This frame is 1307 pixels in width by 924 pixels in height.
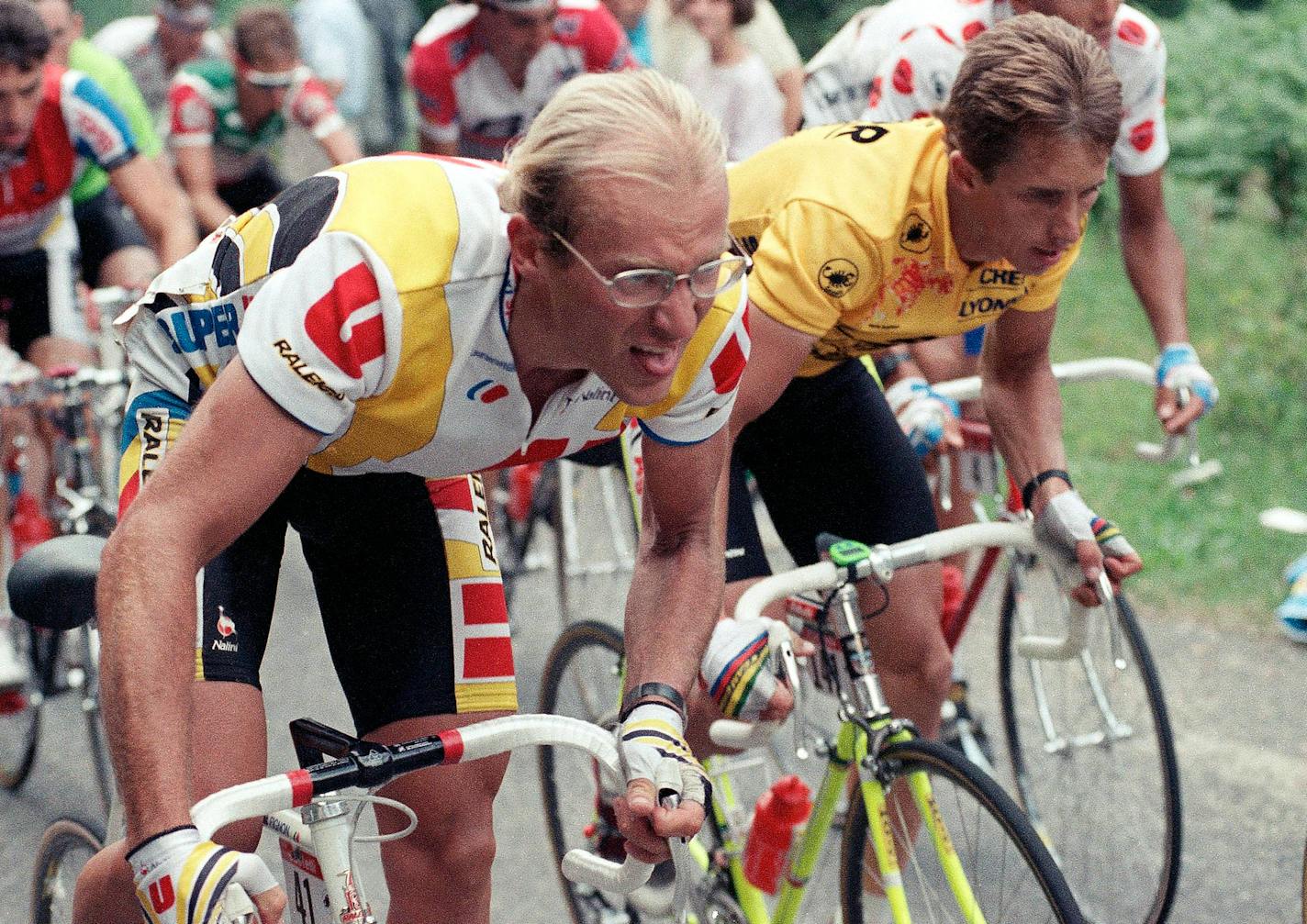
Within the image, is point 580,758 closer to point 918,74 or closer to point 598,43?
point 918,74

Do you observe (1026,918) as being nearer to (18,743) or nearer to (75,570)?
(75,570)

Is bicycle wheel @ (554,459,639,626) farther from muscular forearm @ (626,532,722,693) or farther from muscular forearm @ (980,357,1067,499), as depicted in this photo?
muscular forearm @ (626,532,722,693)

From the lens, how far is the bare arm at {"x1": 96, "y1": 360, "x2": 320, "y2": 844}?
7.02ft

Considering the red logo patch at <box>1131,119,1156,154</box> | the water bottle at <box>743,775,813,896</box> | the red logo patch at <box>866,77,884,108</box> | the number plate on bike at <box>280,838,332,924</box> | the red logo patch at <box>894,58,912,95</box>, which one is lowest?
the water bottle at <box>743,775,813,896</box>

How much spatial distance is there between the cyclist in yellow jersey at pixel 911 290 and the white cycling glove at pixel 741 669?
0.01 metres

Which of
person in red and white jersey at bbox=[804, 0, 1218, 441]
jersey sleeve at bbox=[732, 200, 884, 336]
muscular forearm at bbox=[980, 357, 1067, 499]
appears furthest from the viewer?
person in red and white jersey at bbox=[804, 0, 1218, 441]

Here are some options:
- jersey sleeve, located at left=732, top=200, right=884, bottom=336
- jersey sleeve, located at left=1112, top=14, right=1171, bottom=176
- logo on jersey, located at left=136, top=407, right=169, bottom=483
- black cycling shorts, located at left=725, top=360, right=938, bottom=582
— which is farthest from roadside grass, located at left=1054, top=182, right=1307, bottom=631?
logo on jersey, located at left=136, top=407, right=169, bottom=483

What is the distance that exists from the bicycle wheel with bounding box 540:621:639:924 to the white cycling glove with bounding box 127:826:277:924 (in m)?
1.89

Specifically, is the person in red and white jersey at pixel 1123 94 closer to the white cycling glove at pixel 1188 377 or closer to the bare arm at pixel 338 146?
the white cycling glove at pixel 1188 377

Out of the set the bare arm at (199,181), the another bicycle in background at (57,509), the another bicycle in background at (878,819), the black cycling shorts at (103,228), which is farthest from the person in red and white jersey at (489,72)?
the another bicycle in background at (878,819)

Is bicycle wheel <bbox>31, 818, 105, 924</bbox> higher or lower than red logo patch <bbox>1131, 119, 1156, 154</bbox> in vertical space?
lower

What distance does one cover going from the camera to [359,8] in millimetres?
13492

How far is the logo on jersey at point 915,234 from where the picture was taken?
3.45 metres

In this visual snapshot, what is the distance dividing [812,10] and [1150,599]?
8.98 meters
